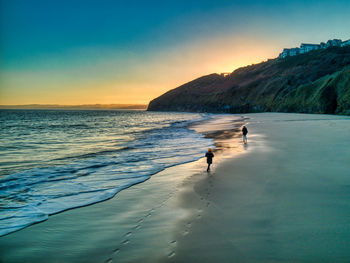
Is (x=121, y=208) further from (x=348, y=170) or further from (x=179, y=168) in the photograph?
(x=348, y=170)

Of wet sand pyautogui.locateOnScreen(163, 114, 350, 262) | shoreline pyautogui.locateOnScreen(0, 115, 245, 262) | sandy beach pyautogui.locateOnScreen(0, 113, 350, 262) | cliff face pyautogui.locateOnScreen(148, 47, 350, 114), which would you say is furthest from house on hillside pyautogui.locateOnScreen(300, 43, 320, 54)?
shoreline pyautogui.locateOnScreen(0, 115, 245, 262)

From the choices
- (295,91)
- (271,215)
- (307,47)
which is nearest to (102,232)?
(271,215)

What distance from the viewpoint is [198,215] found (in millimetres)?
4910

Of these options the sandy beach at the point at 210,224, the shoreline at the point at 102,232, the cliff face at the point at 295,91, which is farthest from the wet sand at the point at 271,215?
the cliff face at the point at 295,91

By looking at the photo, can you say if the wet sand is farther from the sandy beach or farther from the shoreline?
the shoreline

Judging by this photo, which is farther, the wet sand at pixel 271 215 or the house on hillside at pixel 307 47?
the house on hillside at pixel 307 47

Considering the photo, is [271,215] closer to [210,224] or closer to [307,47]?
[210,224]

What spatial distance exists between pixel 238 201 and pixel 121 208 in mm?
3028

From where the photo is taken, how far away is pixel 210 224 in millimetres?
4410

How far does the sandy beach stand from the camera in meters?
3.50

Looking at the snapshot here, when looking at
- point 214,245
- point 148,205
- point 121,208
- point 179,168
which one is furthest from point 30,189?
point 214,245

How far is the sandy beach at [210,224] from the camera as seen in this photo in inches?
138

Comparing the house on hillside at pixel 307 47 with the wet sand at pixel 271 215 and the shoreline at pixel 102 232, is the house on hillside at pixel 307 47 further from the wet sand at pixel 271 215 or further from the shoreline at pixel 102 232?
the shoreline at pixel 102 232

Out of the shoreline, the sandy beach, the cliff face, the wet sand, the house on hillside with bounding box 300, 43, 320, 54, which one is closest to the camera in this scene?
the wet sand
